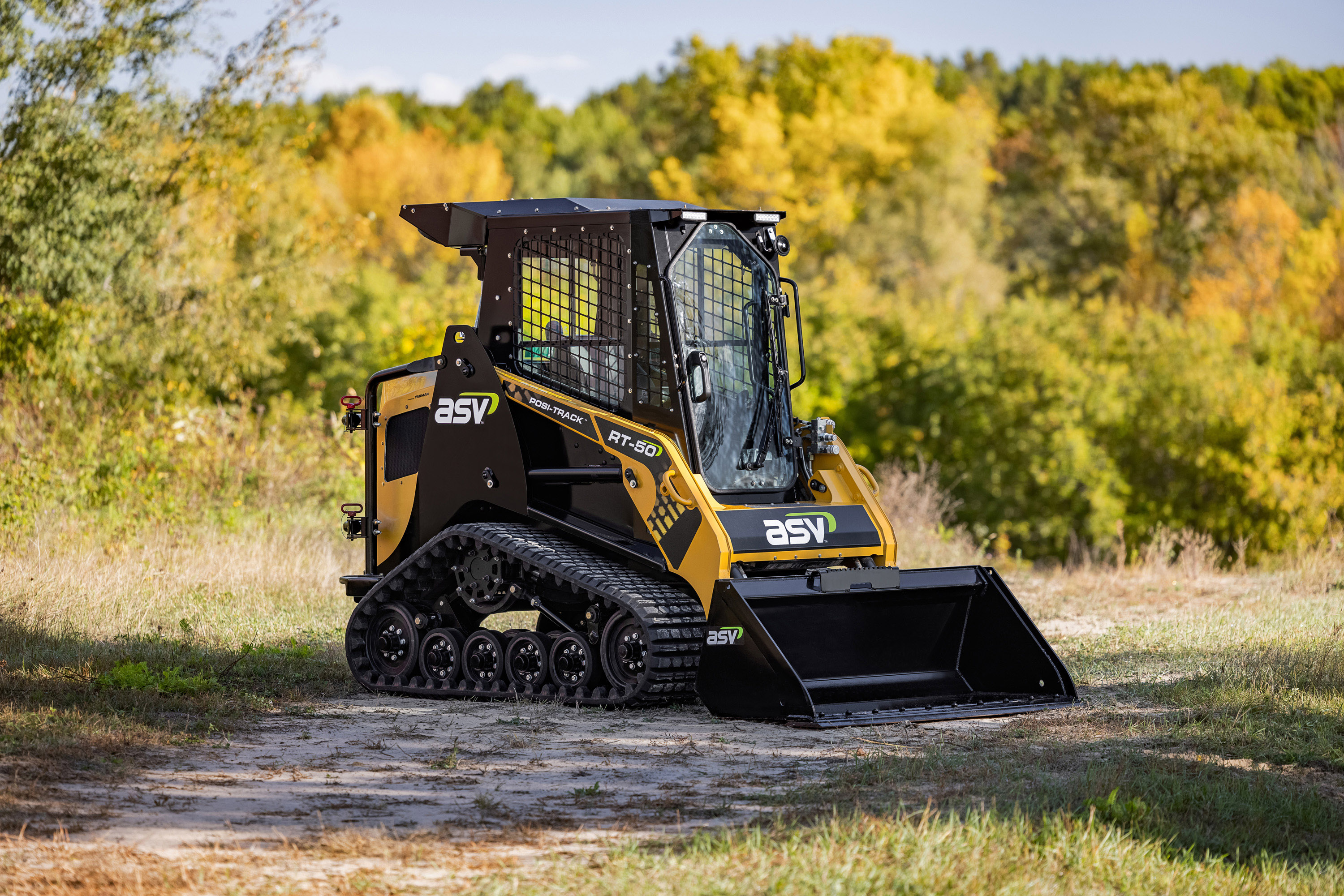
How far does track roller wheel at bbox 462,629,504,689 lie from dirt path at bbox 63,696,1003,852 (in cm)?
46

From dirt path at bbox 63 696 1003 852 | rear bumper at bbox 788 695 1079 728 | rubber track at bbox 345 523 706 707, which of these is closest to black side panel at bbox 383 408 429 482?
rubber track at bbox 345 523 706 707

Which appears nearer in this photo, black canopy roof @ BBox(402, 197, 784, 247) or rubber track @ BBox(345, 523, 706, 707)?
rubber track @ BBox(345, 523, 706, 707)

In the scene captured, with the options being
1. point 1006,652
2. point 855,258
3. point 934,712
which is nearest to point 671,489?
point 934,712

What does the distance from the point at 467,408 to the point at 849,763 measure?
376 cm

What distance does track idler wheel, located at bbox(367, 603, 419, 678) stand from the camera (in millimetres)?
9445

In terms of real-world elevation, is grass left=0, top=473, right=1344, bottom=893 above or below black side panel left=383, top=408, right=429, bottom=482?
below

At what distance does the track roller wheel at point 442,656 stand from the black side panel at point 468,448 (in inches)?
29.7

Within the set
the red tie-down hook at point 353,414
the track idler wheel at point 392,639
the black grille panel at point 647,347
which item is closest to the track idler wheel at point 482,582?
the track idler wheel at point 392,639

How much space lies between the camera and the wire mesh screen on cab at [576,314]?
909 cm

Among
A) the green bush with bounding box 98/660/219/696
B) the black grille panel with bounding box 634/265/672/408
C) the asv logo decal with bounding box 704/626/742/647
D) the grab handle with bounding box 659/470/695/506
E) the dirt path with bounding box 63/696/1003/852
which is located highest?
the black grille panel with bounding box 634/265/672/408

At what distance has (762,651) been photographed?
25.9 feet

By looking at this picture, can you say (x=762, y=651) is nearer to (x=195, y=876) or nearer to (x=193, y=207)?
(x=195, y=876)

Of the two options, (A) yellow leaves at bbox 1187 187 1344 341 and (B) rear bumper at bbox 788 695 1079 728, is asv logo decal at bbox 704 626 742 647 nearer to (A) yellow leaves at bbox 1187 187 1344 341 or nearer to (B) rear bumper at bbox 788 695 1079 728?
(B) rear bumper at bbox 788 695 1079 728

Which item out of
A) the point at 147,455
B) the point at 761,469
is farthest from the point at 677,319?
the point at 147,455
